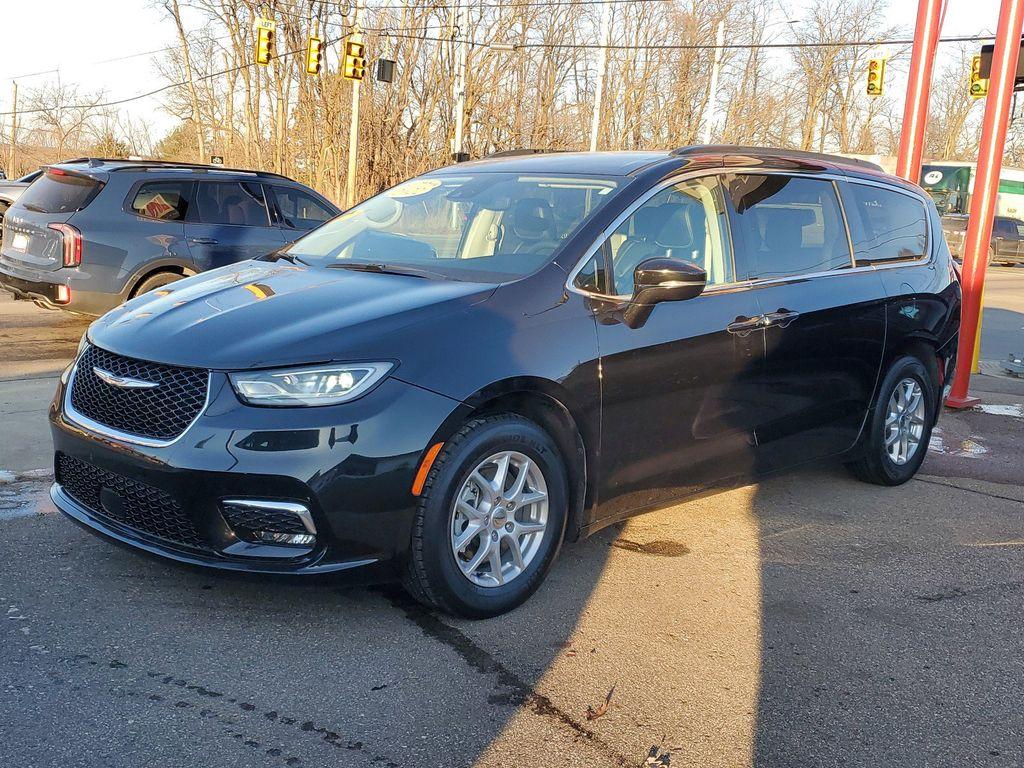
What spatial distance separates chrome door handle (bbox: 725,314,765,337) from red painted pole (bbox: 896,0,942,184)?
17.9 feet

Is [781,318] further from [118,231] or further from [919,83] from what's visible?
[118,231]

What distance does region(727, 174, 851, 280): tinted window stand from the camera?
4898 mm

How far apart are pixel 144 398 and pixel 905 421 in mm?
4329

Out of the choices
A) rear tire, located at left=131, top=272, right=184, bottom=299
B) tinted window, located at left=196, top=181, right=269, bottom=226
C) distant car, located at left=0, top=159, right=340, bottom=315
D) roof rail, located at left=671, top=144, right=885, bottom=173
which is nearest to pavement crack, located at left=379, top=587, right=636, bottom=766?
roof rail, located at left=671, top=144, right=885, bottom=173

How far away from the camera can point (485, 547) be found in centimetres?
386

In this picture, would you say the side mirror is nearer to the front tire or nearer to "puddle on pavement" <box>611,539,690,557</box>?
the front tire

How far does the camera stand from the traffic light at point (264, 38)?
2438 centimetres

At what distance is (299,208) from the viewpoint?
35.5ft

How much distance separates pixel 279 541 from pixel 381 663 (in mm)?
537

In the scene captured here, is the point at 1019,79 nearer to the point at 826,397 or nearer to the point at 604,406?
the point at 826,397

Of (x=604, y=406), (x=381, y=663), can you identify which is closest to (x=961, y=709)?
(x=604, y=406)

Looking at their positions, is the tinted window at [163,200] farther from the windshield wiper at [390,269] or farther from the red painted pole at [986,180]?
the red painted pole at [986,180]

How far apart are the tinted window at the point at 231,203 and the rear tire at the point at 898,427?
21.2ft

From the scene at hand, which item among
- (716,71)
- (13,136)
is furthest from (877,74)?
(13,136)
